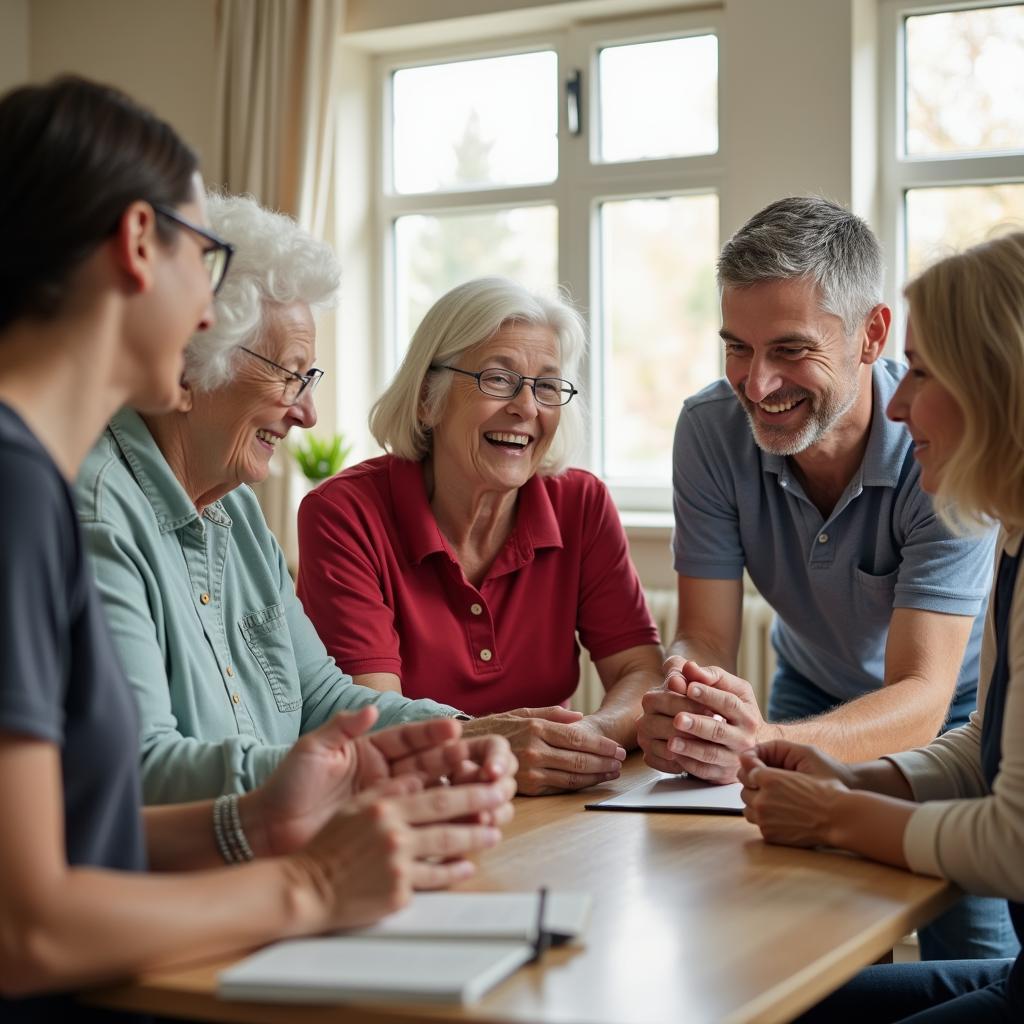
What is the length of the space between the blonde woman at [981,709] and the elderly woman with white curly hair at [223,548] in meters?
0.65

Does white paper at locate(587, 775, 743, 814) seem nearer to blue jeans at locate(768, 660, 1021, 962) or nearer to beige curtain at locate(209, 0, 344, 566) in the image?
blue jeans at locate(768, 660, 1021, 962)

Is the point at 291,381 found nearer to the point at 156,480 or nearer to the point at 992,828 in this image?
the point at 156,480

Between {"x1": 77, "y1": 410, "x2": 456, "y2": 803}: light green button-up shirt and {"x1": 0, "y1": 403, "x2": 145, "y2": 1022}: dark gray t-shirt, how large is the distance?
1.07 ft

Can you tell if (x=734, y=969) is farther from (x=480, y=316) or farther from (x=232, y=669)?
(x=480, y=316)

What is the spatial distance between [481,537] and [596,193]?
7.75ft

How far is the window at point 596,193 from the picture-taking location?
443cm

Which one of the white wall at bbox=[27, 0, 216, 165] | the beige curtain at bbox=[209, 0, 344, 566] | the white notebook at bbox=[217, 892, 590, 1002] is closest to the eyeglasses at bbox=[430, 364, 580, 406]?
the white notebook at bbox=[217, 892, 590, 1002]

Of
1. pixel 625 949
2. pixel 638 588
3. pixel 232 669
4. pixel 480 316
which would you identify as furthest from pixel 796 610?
pixel 625 949

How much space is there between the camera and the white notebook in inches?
41.8

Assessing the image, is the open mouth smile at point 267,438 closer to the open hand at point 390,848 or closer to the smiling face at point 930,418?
the open hand at point 390,848

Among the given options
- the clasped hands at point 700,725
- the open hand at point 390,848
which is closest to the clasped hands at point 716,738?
the clasped hands at point 700,725

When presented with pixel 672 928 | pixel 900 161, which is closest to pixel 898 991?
pixel 672 928

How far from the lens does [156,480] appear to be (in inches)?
68.3

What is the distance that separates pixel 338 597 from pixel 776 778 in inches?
37.7
